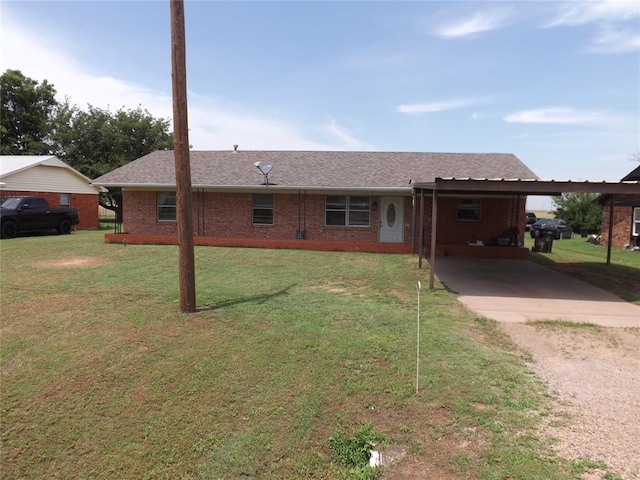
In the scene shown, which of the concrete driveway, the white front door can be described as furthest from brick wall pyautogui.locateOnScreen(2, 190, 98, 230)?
the concrete driveway

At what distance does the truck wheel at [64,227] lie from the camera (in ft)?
72.4

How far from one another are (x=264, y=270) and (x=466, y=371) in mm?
7517

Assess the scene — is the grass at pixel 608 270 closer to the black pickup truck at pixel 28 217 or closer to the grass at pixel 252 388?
the grass at pixel 252 388

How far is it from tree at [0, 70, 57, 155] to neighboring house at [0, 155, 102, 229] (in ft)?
54.5

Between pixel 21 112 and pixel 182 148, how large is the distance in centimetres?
4431

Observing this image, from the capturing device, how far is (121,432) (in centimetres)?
415

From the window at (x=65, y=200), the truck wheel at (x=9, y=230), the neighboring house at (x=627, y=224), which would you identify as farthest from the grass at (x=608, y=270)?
the window at (x=65, y=200)

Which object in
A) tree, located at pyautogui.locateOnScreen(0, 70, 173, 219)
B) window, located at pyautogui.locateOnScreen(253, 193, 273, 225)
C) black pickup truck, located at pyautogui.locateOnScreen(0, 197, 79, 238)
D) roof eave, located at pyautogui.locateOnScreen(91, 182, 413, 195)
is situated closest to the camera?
roof eave, located at pyautogui.locateOnScreen(91, 182, 413, 195)

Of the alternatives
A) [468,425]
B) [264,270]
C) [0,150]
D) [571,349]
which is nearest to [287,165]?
[264,270]

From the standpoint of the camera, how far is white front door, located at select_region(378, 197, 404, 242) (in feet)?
57.7

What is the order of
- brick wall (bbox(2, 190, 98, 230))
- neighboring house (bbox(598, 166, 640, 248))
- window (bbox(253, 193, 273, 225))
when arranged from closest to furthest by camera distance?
window (bbox(253, 193, 273, 225)), neighboring house (bbox(598, 166, 640, 248)), brick wall (bbox(2, 190, 98, 230))

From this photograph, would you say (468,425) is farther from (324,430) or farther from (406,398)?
(324,430)

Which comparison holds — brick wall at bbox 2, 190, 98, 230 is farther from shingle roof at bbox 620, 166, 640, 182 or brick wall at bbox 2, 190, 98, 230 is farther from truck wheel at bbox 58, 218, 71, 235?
shingle roof at bbox 620, 166, 640, 182

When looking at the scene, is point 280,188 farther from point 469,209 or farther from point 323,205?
point 469,209
